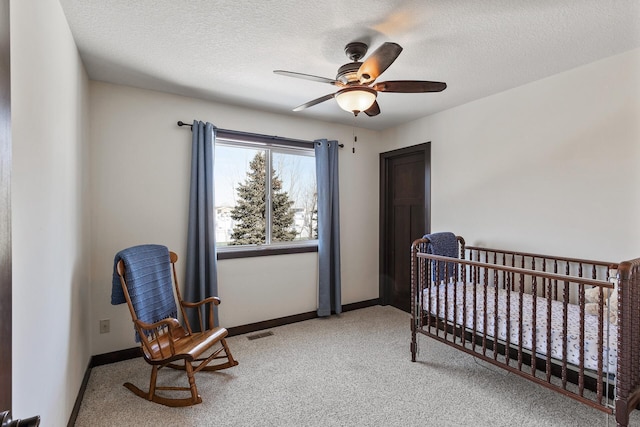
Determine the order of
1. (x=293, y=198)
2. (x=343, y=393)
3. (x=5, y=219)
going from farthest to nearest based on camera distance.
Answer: (x=293, y=198), (x=343, y=393), (x=5, y=219)

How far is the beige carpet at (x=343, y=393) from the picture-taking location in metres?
1.93

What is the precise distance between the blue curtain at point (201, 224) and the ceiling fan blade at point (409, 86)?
1742 mm

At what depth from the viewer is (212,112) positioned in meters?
3.13

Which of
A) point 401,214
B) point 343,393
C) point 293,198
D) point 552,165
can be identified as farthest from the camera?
point 401,214

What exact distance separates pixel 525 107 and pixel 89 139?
145 inches

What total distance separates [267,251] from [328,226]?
30.4 inches

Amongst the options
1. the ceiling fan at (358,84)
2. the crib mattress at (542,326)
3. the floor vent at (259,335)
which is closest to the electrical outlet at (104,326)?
the floor vent at (259,335)

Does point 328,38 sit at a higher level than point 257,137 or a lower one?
higher

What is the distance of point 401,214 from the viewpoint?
13.4 ft

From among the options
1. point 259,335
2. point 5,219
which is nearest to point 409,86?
point 5,219

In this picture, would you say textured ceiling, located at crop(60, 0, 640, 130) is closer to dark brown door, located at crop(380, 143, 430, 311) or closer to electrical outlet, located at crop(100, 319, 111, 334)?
dark brown door, located at crop(380, 143, 430, 311)

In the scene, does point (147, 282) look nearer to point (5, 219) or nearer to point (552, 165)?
point (5, 219)

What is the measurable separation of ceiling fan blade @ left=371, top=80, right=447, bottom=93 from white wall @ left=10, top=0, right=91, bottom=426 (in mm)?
1696

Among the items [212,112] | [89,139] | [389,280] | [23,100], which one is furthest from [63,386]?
[389,280]
